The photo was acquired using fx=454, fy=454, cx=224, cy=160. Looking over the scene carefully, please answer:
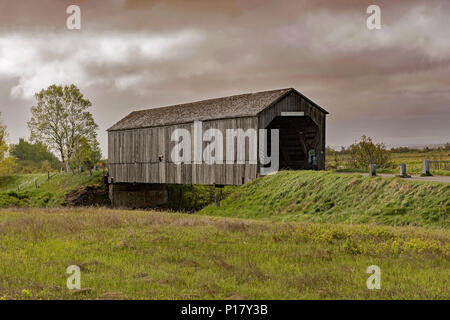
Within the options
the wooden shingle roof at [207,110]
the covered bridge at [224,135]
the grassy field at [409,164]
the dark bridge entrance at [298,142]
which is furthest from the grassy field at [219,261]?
the dark bridge entrance at [298,142]

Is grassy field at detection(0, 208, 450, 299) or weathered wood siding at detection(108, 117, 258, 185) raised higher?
weathered wood siding at detection(108, 117, 258, 185)

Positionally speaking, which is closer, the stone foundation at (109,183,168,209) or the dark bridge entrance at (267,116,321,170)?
the dark bridge entrance at (267,116,321,170)

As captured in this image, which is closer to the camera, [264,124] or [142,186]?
[264,124]

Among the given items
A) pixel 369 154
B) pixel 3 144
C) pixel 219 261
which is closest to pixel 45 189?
pixel 3 144

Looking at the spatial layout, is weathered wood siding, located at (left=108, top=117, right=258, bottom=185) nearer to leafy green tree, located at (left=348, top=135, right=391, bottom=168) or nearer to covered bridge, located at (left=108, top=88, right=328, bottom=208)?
covered bridge, located at (left=108, top=88, right=328, bottom=208)

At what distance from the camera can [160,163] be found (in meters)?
36.2

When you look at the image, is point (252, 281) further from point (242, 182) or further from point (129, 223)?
point (242, 182)

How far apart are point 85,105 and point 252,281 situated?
51.1 meters

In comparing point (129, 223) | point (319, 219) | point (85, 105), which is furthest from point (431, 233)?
point (85, 105)

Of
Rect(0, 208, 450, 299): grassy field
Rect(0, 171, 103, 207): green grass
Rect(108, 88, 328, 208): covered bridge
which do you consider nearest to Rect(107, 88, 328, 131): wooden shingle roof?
Rect(108, 88, 328, 208): covered bridge

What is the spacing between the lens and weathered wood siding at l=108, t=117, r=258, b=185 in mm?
30094

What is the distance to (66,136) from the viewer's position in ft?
180

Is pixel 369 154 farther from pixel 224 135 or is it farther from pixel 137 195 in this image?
pixel 137 195

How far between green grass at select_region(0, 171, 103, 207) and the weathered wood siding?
502 cm
